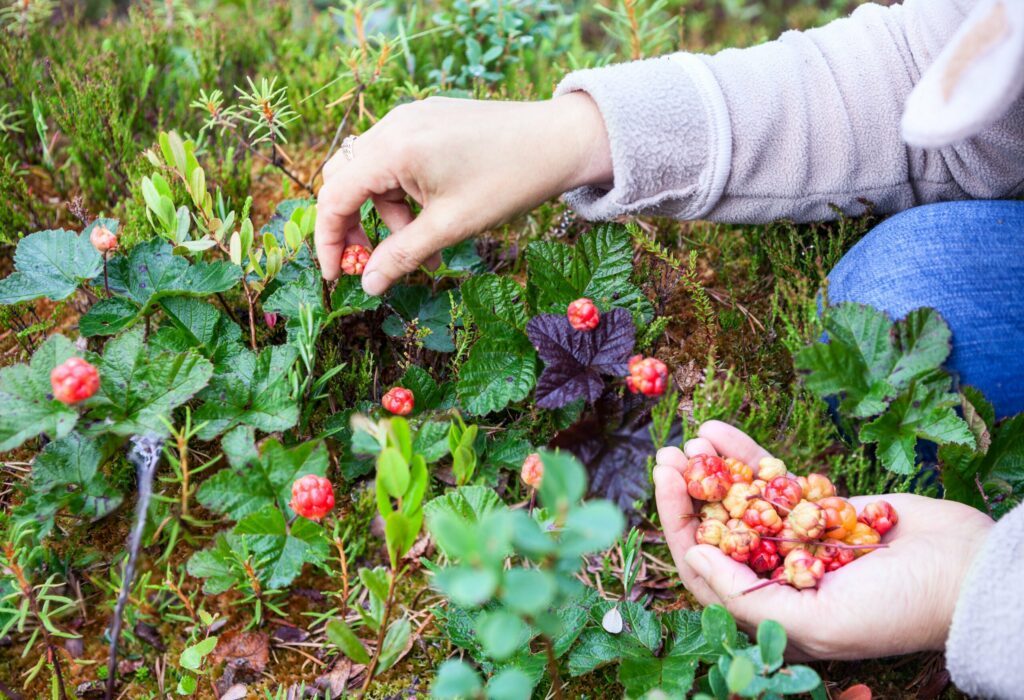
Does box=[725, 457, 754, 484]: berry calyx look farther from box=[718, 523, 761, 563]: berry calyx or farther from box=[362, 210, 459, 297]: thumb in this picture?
box=[362, 210, 459, 297]: thumb

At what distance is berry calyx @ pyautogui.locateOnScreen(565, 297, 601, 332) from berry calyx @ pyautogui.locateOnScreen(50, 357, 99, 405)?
3.37ft

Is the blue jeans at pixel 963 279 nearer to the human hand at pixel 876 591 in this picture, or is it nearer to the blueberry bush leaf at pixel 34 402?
the human hand at pixel 876 591

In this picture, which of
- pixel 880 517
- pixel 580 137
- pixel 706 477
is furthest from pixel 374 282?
pixel 880 517

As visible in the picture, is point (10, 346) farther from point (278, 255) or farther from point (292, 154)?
point (292, 154)

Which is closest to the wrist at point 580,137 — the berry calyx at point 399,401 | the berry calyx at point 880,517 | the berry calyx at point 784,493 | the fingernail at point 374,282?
the fingernail at point 374,282

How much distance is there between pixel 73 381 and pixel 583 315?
3.54 ft

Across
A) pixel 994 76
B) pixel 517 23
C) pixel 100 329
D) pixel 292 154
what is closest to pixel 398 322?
pixel 100 329

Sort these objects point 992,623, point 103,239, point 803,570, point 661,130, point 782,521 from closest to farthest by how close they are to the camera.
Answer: point 992,623, point 803,570, point 782,521, point 103,239, point 661,130

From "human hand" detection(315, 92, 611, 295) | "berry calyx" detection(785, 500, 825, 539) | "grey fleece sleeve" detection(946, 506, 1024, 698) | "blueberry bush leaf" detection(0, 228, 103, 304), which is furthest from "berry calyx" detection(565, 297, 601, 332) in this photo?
"blueberry bush leaf" detection(0, 228, 103, 304)

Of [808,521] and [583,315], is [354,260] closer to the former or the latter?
[583,315]

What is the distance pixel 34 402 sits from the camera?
5.34 ft

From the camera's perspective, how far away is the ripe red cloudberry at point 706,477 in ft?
5.21

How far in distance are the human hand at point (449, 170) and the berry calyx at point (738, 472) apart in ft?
2.49

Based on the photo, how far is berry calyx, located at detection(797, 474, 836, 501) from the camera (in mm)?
1627
